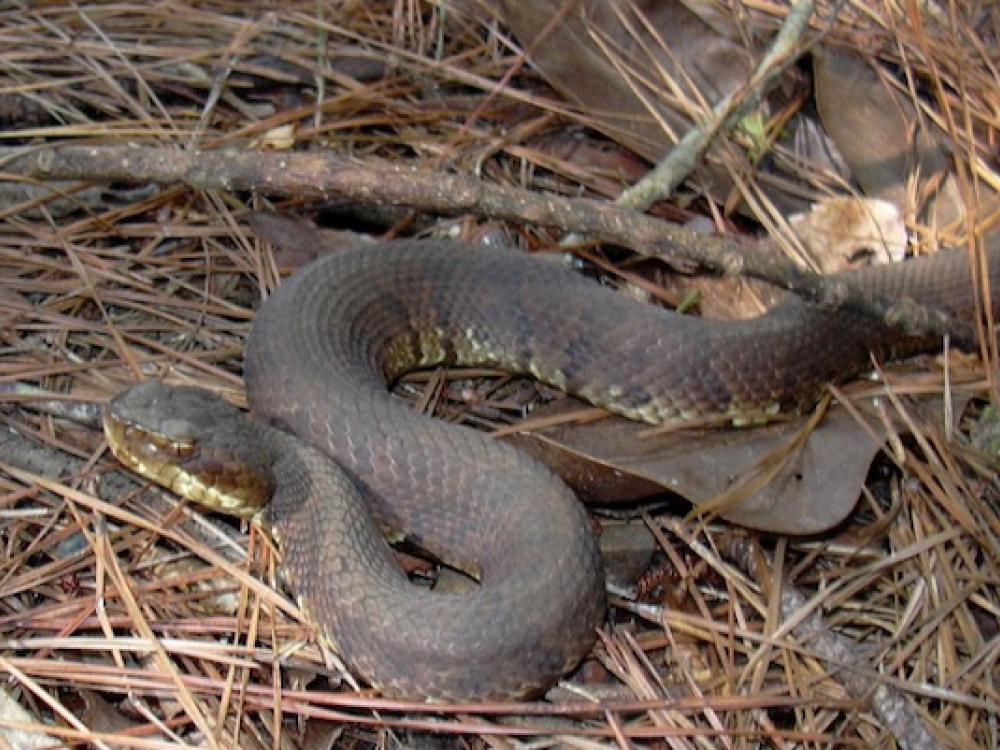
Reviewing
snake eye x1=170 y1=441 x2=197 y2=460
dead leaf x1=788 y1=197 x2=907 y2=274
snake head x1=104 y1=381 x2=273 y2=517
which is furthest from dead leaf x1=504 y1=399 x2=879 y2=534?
snake eye x1=170 y1=441 x2=197 y2=460

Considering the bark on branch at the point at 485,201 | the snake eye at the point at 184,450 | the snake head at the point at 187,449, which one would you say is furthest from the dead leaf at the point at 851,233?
the snake eye at the point at 184,450

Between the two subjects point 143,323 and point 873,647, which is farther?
point 143,323

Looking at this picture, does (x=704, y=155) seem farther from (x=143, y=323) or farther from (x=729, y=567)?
(x=143, y=323)

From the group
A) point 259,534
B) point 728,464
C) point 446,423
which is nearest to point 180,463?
point 259,534

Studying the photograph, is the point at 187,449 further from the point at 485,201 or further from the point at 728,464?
the point at 728,464

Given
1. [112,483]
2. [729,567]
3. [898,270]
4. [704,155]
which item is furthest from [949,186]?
[112,483]

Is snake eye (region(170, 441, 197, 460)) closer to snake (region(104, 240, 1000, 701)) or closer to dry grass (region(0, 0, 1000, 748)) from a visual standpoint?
snake (region(104, 240, 1000, 701))
